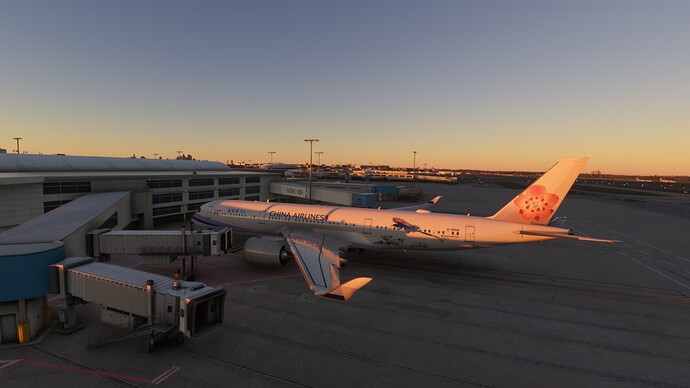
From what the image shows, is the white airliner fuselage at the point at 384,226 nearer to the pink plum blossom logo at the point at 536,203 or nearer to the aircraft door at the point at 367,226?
the aircraft door at the point at 367,226

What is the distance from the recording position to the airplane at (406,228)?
26.4 m

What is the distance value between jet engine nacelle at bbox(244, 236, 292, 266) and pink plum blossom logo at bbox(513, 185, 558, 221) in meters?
21.9

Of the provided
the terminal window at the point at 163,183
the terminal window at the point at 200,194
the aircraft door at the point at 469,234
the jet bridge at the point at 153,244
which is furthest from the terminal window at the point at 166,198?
the aircraft door at the point at 469,234

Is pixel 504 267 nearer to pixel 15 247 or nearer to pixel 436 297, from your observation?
pixel 436 297

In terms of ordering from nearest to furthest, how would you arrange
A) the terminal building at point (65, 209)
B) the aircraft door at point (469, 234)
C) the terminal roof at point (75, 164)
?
the terminal building at point (65, 209), the aircraft door at point (469, 234), the terminal roof at point (75, 164)

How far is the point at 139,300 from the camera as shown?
16.6 meters

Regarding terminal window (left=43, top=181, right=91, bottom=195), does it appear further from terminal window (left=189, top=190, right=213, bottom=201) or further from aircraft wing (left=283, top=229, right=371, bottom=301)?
aircraft wing (left=283, top=229, right=371, bottom=301)

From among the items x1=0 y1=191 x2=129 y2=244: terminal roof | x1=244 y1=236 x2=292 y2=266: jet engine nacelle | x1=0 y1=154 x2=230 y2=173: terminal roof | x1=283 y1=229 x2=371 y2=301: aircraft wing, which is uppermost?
x1=0 y1=154 x2=230 y2=173: terminal roof

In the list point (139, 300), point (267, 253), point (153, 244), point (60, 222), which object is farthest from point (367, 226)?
point (60, 222)

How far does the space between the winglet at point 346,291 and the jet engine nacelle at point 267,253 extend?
42.7 feet

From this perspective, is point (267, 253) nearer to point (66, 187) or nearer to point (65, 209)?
point (65, 209)

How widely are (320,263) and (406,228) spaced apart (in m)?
10.7

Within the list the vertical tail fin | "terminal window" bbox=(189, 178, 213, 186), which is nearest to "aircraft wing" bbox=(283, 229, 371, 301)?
the vertical tail fin

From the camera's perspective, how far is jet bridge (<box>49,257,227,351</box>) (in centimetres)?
1602
